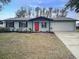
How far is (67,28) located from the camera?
36.0 metres

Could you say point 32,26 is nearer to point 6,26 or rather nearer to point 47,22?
point 47,22

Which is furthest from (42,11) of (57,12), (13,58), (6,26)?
(13,58)

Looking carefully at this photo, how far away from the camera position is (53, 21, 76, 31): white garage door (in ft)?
118

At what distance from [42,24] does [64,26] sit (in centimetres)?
445

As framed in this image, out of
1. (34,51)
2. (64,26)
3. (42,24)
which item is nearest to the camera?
(34,51)

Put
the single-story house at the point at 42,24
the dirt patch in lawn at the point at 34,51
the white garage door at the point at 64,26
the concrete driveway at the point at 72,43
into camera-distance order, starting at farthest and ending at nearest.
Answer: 1. the white garage door at the point at 64,26
2. the single-story house at the point at 42,24
3. the concrete driveway at the point at 72,43
4. the dirt patch in lawn at the point at 34,51

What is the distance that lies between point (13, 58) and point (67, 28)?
2689 cm

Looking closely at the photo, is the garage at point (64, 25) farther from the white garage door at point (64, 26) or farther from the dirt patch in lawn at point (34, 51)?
the dirt patch in lawn at point (34, 51)

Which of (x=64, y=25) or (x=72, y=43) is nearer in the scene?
(x=72, y=43)

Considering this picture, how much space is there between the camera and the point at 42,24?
35.5 meters

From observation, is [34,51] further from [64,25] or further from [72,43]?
[64,25]

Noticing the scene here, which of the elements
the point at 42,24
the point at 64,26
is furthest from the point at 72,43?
the point at 64,26

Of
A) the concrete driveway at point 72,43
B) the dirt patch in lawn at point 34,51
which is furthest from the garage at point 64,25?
the dirt patch in lawn at point 34,51

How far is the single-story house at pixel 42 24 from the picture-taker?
116ft
